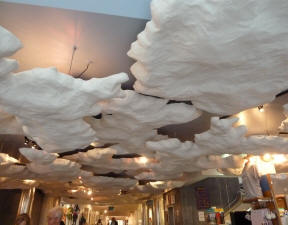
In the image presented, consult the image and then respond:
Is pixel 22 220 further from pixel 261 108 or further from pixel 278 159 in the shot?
pixel 278 159

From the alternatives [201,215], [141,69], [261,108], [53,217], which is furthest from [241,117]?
[201,215]

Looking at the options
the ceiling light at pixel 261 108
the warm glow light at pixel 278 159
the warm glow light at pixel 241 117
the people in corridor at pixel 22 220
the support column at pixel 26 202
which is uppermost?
the ceiling light at pixel 261 108

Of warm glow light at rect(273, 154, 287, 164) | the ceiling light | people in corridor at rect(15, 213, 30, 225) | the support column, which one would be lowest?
people in corridor at rect(15, 213, 30, 225)

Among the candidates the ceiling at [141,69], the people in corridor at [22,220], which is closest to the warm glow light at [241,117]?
the ceiling at [141,69]

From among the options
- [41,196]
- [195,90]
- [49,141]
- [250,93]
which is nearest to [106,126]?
[49,141]

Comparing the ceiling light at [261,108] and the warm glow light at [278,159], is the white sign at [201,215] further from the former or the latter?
the ceiling light at [261,108]

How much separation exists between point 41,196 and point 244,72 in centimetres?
1262

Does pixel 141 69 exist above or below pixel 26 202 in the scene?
above

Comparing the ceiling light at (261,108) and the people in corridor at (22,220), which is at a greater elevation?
the ceiling light at (261,108)

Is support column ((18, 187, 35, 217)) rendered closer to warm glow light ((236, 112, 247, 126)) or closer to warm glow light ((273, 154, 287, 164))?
warm glow light ((236, 112, 247, 126))

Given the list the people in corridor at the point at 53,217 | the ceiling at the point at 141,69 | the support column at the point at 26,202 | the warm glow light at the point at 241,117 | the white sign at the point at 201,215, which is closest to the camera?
the ceiling at the point at 141,69

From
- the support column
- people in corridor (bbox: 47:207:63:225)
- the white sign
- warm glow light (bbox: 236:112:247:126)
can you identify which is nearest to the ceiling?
warm glow light (bbox: 236:112:247:126)

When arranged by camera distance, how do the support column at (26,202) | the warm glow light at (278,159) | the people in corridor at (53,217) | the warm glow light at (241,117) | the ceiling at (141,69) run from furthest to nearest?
the support column at (26,202) → the warm glow light at (278,159) → the warm glow light at (241,117) → the people in corridor at (53,217) → the ceiling at (141,69)

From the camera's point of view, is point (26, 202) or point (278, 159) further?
point (26, 202)
